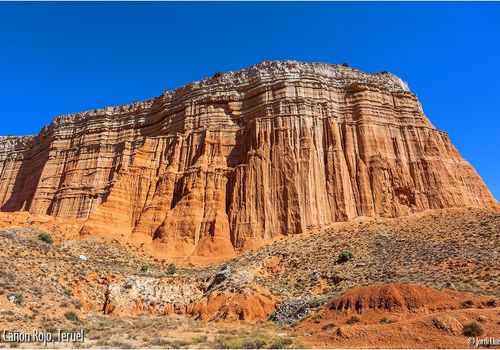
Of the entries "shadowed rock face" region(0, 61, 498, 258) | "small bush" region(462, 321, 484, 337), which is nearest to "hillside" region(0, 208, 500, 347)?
"small bush" region(462, 321, 484, 337)

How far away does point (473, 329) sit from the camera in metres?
15.6

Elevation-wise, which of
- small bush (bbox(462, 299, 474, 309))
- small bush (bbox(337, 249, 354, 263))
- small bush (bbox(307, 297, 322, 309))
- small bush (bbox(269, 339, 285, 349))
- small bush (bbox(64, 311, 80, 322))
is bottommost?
small bush (bbox(269, 339, 285, 349))

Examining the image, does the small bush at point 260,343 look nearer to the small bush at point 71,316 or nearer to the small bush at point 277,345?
the small bush at point 277,345

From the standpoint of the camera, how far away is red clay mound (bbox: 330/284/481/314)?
19.6m

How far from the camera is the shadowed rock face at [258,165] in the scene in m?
47.1

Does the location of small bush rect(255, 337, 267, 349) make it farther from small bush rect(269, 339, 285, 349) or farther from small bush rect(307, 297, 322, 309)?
small bush rect(307, 297, 322, 309)

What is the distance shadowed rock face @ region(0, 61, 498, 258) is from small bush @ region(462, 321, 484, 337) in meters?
28.6

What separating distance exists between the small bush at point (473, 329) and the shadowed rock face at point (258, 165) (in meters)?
28.6

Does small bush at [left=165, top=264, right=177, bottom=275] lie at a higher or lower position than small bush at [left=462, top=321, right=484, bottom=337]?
higher

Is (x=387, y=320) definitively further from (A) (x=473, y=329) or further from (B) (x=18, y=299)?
(B) (x=18, y=299)

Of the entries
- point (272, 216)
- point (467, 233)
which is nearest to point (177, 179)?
point (272, 216)

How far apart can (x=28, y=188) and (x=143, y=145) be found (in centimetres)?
2625

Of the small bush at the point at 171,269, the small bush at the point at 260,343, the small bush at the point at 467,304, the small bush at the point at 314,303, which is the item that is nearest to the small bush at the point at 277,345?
the small bush at the point at 260,343

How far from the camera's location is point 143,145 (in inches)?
2382
